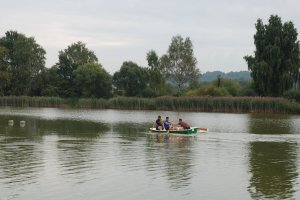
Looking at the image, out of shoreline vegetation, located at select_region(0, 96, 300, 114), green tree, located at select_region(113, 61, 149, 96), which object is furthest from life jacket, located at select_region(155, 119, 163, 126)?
green tree, located at select_region(113, 61, 149, 96)

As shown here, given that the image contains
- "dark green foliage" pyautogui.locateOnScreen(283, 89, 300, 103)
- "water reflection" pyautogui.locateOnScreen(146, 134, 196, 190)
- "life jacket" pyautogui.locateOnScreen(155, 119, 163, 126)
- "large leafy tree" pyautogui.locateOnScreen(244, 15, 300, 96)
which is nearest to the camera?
"water reflection" pyautogui.locateOnScreen(146, 134, 196, 190)

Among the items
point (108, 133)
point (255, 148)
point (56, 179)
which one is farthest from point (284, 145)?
point (56, 179)

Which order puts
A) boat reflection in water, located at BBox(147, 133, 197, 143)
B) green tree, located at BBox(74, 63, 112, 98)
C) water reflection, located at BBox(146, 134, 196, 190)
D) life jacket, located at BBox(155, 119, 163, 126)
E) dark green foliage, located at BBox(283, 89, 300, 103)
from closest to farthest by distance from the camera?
water reflection, located at BBox(146, 134, 196, 190), boat reflection in water, located at BBox(147, 133, 197, 143), life jacket, located at BBox(155, 119, 163, 126), dark green foliage, located at BBox(283, 89, 300, 103), green tree, located at BBox(74, 63, 112, 98)

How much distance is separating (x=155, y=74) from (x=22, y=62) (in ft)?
86.2

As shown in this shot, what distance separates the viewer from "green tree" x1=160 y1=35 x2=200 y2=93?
101m

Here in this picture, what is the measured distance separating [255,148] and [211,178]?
32.7 ft

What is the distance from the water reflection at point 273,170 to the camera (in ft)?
50.9

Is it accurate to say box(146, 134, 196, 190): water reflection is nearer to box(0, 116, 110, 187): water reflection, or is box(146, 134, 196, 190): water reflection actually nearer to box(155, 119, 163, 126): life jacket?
box(155, 119, 163, 126): life jacket

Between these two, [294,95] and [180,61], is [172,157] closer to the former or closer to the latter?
[294,95]

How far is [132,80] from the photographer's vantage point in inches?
3885

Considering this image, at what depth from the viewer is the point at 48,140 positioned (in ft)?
94.6

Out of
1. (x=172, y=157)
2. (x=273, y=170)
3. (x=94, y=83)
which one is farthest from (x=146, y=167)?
(x=94, y=83)

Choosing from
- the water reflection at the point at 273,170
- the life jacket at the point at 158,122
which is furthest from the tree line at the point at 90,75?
the water reflection at the point at 273,170

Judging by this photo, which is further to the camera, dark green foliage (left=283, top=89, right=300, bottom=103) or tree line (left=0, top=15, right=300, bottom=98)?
tree line (left=0, top=15, right=300, bottom=98)
